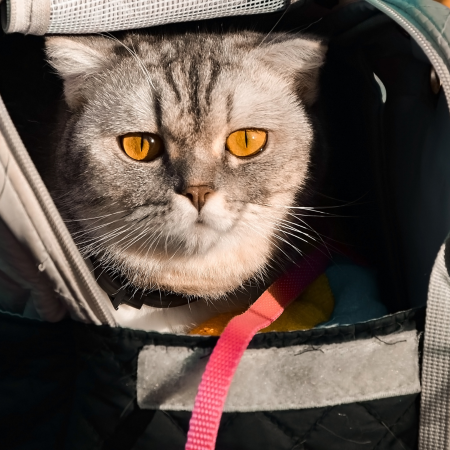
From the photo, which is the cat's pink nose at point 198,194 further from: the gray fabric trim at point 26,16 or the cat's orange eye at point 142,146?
the gray fabric trim at point 26,16

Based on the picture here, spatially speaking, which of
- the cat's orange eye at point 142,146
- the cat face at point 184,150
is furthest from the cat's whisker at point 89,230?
the cat's orange eye at point 142,146

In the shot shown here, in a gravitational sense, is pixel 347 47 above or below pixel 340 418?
above

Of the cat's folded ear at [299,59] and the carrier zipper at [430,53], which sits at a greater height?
the carrier zipper at [430,53]

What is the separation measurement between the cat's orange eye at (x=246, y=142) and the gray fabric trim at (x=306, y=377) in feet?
1.51

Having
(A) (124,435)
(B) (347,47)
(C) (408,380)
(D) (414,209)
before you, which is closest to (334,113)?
(B) (347,47)

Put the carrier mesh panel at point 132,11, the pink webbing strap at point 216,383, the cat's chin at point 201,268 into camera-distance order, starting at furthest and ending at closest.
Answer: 1. the cat's chin at point 201,268
2. the carrier mesh panel at point 132,11
3. the pink webbing strap at point 216,383

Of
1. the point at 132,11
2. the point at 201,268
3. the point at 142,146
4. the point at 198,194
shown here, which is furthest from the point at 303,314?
the point at 132,11

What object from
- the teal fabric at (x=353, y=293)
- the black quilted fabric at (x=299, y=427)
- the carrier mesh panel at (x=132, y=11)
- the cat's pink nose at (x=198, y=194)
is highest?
the carrier mesh panel at (x=132, y=11)

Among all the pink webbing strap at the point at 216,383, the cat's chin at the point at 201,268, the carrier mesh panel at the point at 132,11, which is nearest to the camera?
the pink webbing strap at the point at 216,383

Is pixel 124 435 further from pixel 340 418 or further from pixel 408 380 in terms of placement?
pixel 408 380

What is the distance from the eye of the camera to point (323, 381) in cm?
78

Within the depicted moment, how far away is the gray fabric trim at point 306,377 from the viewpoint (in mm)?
783

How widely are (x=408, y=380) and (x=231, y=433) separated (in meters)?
0.28

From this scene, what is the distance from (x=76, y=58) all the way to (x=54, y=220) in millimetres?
476
